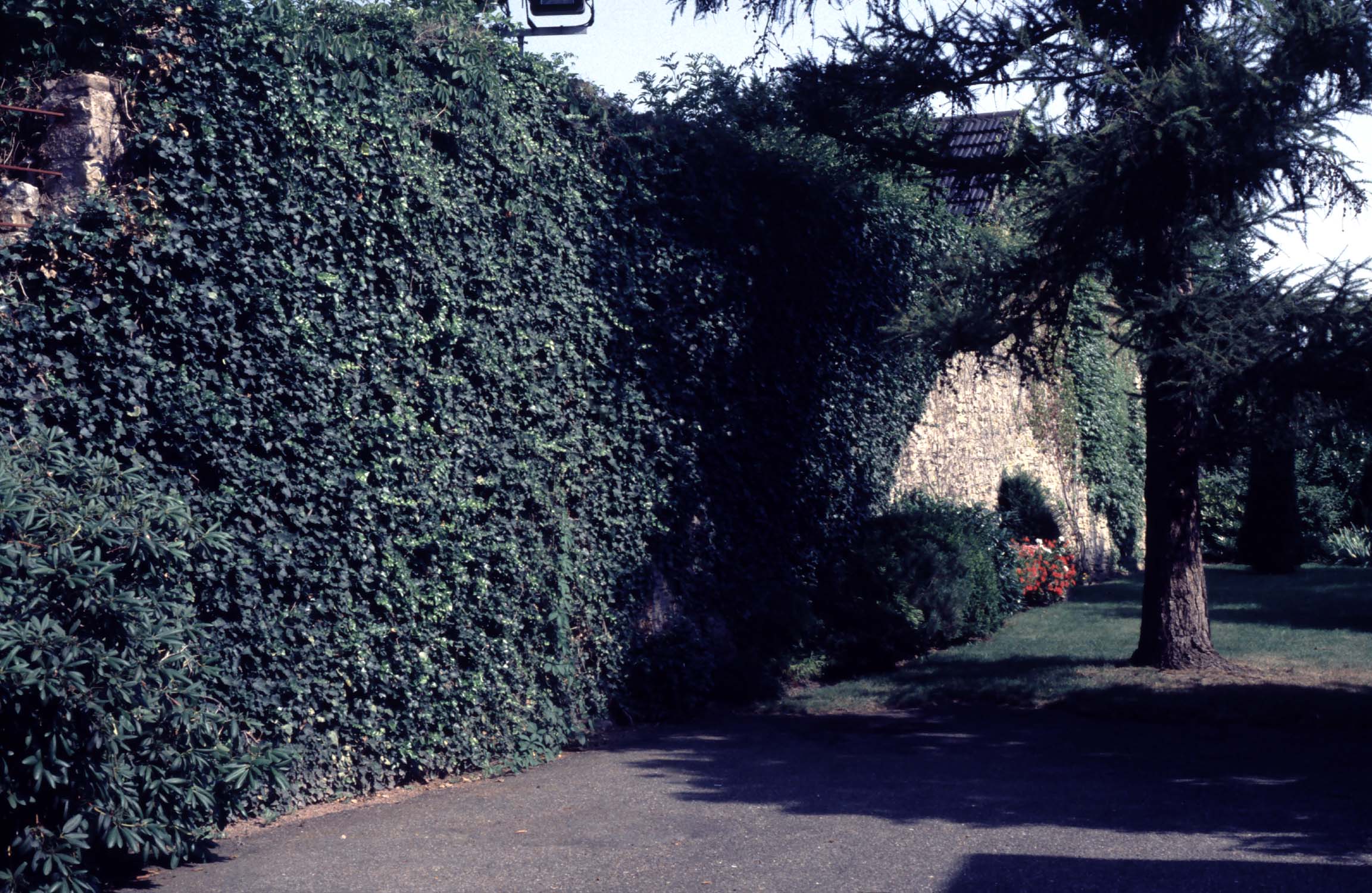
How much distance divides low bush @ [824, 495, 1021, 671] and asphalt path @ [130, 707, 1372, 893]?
2648 mm

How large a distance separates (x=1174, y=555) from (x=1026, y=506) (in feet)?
19.4

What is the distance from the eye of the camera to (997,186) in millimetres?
11031

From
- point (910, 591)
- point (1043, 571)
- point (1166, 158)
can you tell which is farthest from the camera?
point (1043, 571)

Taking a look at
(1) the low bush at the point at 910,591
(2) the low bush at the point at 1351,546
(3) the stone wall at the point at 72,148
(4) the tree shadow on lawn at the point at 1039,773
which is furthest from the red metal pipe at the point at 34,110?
(2) the low bush at the point at 1351,546

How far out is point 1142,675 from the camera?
10.0m

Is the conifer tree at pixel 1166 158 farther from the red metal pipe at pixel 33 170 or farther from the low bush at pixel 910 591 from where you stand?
the red metal pipe at pixel 33 170

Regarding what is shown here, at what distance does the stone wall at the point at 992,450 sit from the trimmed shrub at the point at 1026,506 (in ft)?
0.51

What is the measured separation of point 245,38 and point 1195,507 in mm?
8648

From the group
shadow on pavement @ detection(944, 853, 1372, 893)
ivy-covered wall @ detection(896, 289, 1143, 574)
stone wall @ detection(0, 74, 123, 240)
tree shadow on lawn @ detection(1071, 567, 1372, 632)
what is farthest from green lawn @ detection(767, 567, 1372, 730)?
stone wall @ detection(0, 74, 123, 240)

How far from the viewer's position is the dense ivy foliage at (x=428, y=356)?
17.9ft

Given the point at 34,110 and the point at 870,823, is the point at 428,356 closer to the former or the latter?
the point at 34,110

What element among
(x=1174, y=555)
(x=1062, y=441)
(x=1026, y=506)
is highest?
(x=1062, y=441)

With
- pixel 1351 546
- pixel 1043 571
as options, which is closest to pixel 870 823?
pixel 1043 571

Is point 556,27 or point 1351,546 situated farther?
point 1351,546
